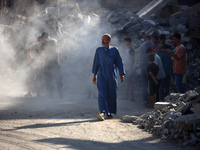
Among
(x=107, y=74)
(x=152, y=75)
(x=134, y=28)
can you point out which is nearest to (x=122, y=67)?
(x=107, y=74)

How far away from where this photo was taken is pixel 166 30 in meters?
12.0

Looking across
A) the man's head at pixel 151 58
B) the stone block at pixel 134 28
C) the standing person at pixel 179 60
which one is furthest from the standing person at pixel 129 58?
the stone block at pixel 134 28

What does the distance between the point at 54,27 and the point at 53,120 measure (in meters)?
7.98

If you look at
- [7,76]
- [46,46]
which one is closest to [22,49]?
[7,76]

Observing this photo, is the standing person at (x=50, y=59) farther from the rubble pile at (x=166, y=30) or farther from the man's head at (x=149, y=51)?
the rubble pile at (x=166, y=30)

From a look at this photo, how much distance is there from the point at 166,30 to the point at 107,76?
8.05 m

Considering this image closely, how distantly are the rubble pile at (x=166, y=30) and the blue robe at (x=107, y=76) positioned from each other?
210 inches

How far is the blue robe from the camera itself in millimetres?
4902

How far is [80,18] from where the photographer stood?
12375 mm

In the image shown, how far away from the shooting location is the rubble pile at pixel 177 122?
3387 mm

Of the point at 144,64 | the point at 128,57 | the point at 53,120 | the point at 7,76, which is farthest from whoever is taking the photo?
the point at 7,76

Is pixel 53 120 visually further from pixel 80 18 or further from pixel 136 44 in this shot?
pixel 80 18

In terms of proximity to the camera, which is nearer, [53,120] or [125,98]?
[53,120]

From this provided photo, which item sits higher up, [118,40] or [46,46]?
[118,40]
